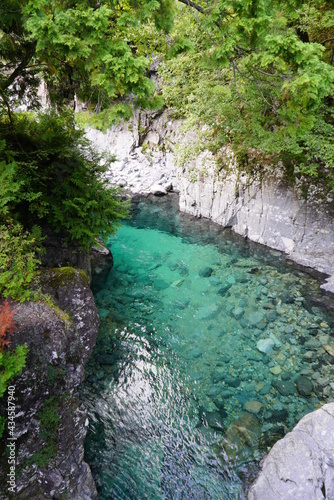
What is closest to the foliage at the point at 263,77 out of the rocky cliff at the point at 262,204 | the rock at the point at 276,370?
the rocky cliff at the point at 262,204

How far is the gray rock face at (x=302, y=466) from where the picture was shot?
3922mm

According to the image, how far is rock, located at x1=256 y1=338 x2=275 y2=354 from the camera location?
7188mm

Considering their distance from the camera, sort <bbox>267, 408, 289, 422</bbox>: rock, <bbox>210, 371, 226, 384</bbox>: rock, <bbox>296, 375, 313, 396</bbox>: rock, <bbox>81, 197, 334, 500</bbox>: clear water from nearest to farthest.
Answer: <bbox>81, 197, 334, 500</bbox>: clear water
<bbox>267, 408, 289, 422</bbox>: rock
<bbox>296, 375, 313, 396</bbox>: rock
<bbox>210, 371, 226, 384</bbox>: rock

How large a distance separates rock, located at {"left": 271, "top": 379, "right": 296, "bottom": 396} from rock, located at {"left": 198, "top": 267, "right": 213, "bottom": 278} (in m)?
4.81

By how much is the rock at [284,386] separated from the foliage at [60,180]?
538 centimetres

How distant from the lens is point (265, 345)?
23.9 ft

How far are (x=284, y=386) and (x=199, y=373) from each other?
1.91m

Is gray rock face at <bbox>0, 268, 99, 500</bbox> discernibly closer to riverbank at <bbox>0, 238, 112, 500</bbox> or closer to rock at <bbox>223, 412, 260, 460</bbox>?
riverbank at <bbox>0, 238, 112, 500</bbox>

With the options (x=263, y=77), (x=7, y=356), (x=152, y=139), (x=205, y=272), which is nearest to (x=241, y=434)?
(x=7, y=356)

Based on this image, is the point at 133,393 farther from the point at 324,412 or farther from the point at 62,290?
the point at 324,412

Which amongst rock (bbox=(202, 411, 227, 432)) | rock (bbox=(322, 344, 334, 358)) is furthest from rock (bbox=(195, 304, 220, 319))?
rock (bbox=(202, 411, 227, 432))

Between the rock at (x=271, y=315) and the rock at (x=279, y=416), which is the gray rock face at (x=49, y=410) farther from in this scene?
the rock at (x=271, y=315)

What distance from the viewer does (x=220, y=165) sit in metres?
13.9

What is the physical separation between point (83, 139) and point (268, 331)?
726 cm
